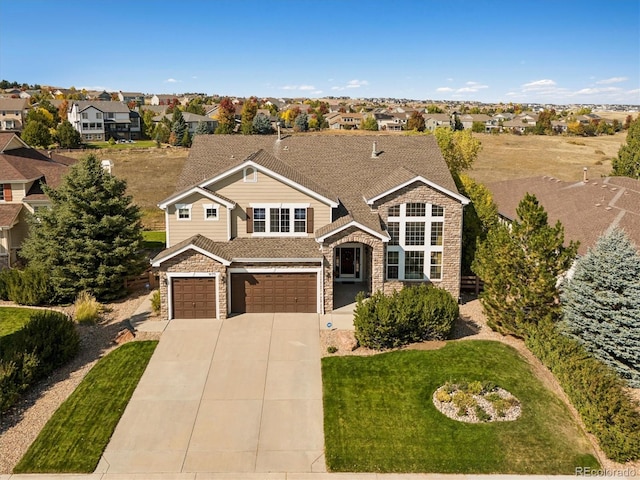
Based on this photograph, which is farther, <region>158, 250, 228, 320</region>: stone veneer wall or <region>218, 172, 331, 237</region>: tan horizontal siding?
<region>218, 172, 331, 237</region>: tan horizontal siding

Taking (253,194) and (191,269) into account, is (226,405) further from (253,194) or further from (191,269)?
(253,194)

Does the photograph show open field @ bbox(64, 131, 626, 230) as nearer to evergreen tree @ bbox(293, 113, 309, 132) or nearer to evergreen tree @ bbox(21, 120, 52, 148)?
evergreen tree @ bbox(21, 120, 52, 148)

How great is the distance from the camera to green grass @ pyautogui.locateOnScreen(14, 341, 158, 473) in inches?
569

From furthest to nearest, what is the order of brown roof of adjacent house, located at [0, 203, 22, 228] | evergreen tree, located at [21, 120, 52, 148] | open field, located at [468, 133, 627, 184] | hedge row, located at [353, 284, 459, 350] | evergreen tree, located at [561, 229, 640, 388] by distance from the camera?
evergreen tree, located at [21, 120, 52, 148]
open field, located at [468, 133, 627, 184]
brown roof of adjacent house, located at [0, 203, 22, 228]
hedge row, located at [353, 284, 459, 350]
evergreen tree, located at [561, 229, 640, 388]

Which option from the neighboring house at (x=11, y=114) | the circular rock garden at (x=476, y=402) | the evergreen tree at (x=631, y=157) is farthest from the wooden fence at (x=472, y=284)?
the neighboring house at (x=11, y=114)

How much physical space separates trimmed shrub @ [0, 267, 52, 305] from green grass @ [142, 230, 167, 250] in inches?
396

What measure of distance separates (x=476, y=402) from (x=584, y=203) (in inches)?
763

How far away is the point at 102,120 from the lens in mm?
108062

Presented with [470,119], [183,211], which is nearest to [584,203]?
[183,211]

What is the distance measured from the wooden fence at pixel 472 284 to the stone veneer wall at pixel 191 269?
12249 mm

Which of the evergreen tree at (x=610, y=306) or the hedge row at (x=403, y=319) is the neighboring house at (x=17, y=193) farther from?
the evergreen tree at (x=610, y=306)

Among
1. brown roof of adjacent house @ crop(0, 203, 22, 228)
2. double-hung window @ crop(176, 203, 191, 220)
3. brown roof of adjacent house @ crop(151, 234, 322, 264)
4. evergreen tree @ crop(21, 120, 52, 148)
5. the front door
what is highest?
evergreen tree @ crop(21, 120, 52, 148)

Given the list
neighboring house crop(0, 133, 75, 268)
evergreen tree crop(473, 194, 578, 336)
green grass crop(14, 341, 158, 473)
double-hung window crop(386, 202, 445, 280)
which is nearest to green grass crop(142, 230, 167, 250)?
neighboring house crop(0, 133, 75, 268)

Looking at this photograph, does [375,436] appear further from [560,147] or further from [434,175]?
[560,147]
